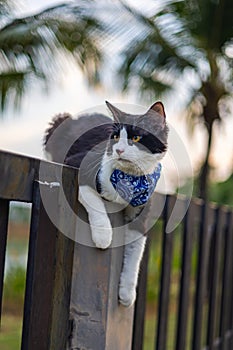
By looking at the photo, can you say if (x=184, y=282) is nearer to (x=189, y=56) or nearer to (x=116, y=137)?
(x=116, y=137)

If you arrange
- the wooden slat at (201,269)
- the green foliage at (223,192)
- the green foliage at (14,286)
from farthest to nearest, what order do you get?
1. the green foliage at (223,192)
2. the green foliage at (14,286)
3. the wooden slat at (201,269)

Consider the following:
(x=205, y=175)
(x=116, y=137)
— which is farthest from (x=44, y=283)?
(x=205, y=175)

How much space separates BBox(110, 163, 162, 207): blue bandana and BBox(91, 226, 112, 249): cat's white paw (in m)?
0.10

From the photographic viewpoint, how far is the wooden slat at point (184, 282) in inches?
138

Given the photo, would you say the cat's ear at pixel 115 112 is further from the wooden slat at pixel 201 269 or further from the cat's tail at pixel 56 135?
the wooden slat at pixel 201 269

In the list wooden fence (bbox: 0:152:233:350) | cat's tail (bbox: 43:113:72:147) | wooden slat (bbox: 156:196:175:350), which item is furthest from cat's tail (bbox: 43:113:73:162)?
wooden slat (bbox: 156:196:175:350)

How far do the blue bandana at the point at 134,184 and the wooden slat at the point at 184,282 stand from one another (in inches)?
69.6

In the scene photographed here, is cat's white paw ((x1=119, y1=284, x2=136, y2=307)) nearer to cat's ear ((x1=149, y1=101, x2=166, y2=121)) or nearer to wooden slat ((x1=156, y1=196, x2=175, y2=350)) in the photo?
cat's ear ((x1=149, y1=101, x2=166, y2=121))

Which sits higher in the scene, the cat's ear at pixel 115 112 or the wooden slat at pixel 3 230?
the cat's ear at pixel 115 112

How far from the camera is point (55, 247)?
164cm

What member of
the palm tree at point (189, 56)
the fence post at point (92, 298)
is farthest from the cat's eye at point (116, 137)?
the palm tree at point (189, 56)

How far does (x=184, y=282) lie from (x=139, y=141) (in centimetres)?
204

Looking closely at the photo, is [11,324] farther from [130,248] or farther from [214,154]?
[130,248]

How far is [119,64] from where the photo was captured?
6465 mm
